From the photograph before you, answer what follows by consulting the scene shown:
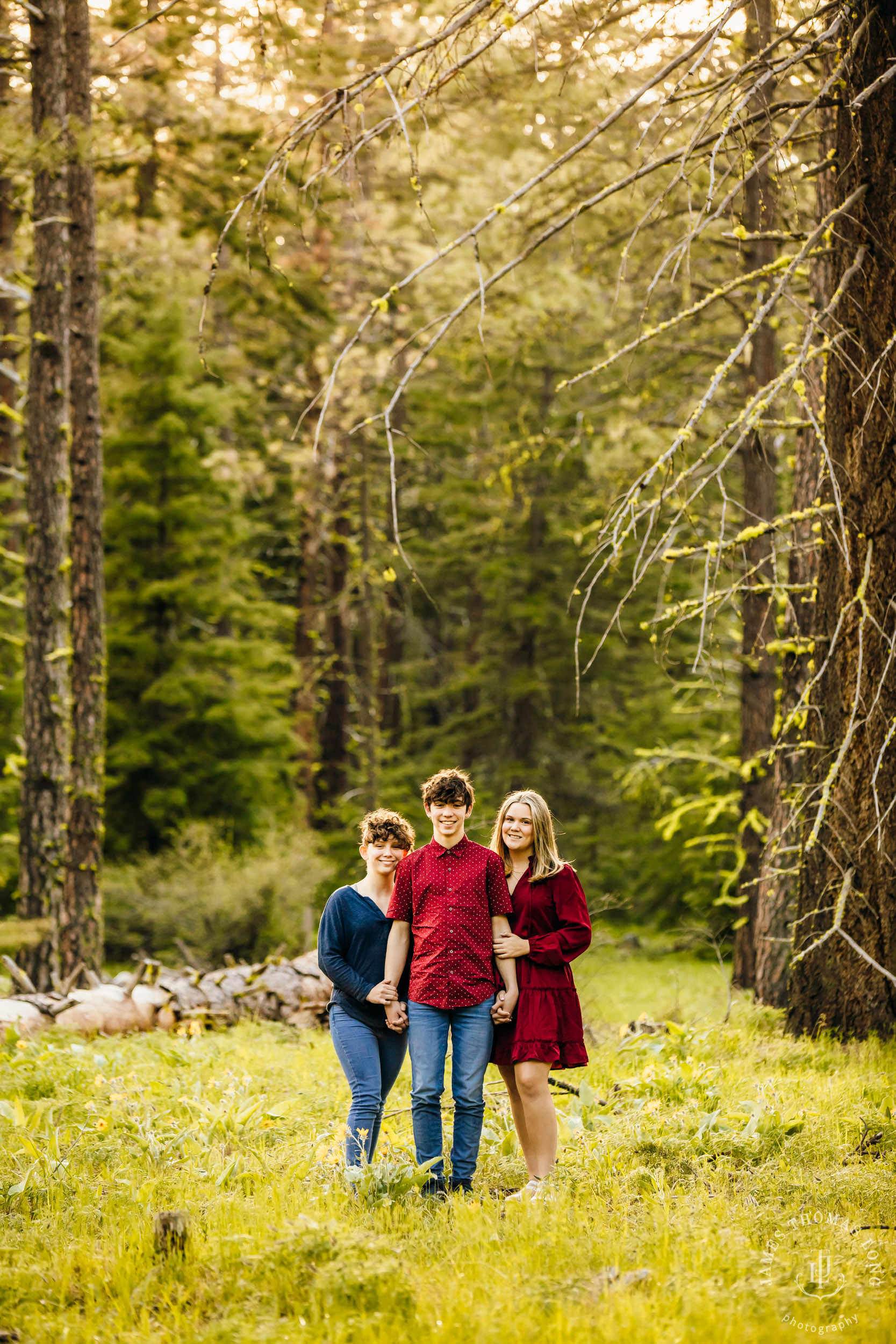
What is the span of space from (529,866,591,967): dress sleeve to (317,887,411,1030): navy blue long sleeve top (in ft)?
1.80

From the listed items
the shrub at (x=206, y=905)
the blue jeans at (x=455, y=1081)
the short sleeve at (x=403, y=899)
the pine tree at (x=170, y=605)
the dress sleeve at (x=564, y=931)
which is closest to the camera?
the blue jeans at (x=455, y=1081)

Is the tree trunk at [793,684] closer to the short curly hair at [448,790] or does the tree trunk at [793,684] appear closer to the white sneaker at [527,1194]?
the short curly hair at [448,790]

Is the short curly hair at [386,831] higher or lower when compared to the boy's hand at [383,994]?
higher

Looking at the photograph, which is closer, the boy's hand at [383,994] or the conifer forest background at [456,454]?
the boy's hand at [383,994]

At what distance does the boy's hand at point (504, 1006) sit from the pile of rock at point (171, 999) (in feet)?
13.0

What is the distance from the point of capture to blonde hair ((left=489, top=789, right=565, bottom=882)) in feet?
14.1

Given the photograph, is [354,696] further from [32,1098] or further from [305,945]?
[32,1098]

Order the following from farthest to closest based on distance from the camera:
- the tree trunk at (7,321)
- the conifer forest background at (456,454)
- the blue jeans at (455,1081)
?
the tree trunk at (7,321)
the conifer forest background at (456,454)
the blue jeans at (455,1081)

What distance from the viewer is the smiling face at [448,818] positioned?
4.21 meters

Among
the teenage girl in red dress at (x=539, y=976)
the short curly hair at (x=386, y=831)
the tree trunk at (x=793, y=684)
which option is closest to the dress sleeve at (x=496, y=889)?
the teenage girl in red dress at (x=539, y=976)

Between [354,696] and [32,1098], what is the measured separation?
1801 cm

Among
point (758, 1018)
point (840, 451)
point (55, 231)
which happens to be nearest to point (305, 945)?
point (758, 1018)

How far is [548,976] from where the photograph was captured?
4176 millimetres

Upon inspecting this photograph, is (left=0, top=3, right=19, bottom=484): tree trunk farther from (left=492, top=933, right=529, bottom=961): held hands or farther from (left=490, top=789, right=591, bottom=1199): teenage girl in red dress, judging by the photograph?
(left=492, top=933, right=529, bottom=961): held hands
